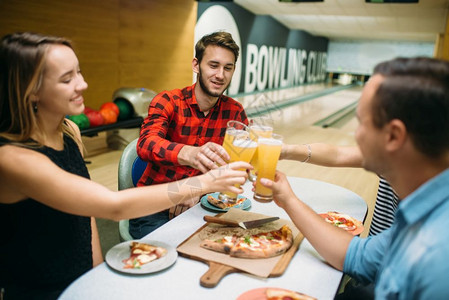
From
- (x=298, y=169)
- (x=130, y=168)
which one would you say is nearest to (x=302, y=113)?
(x=298, y=169)

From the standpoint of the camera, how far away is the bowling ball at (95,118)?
180 inches

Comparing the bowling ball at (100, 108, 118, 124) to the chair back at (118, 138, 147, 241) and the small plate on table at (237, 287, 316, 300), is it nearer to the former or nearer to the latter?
the chair back at (118, 138, 147, 241)

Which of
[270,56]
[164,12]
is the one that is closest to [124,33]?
[164,12]

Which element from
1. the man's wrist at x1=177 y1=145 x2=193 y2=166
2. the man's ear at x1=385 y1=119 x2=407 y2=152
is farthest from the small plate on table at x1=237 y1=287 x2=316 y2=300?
the man's wrist at x1=177 y1=145 x2=193 y2=166

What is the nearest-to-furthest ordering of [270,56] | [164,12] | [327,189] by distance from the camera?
[327,189]
[164,12]
[270,56]

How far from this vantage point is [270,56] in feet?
42.6

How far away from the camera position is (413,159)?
87cm

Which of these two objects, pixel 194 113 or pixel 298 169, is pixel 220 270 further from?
pixel 298 169

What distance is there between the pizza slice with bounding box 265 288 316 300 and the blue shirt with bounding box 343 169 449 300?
0.60ft

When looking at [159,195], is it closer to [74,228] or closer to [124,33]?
[74,228]

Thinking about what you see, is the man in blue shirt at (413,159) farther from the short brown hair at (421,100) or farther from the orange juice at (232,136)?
the orange juice at (232,136)

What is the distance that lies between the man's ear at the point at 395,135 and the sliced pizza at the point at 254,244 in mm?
489

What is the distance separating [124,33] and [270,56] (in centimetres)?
737

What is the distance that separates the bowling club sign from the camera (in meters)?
9.19
